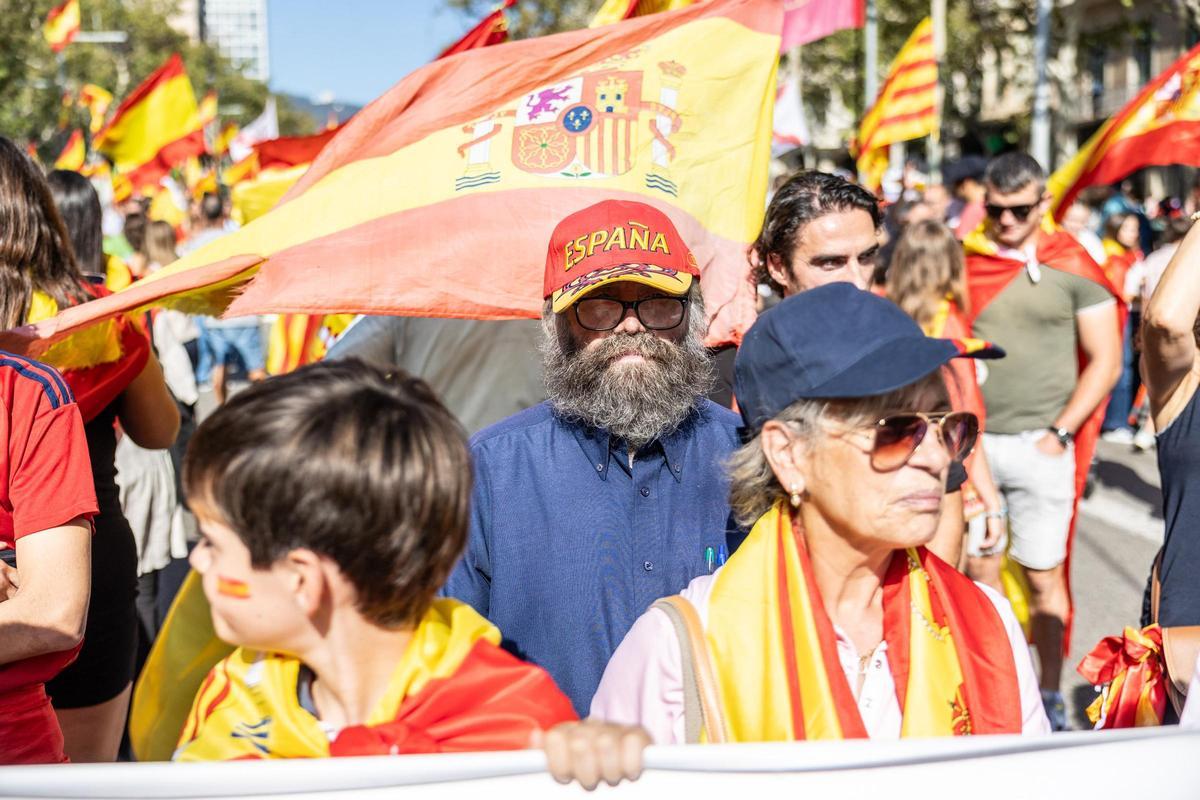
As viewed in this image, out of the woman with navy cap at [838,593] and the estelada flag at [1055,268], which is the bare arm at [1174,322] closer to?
the woman with navy cap at [838,593]

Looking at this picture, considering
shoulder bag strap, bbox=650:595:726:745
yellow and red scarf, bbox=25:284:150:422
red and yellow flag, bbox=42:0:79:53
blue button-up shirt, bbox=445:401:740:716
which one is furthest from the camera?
red and yellow flag, bbox=42:0:79:53

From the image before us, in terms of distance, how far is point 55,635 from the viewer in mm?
2322

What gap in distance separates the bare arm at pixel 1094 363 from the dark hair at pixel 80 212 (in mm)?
3651

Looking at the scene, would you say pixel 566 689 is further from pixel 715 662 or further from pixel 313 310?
pixel 313 310

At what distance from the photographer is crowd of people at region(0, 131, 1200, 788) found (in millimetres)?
1762

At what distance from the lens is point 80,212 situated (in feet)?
13.3

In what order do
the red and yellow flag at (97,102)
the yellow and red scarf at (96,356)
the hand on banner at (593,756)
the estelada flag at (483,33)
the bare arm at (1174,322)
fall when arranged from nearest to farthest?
the hand on banner at (593,756)
the yellow and red scarf at (96,356)
the bare arm at (1174,322)
the estelada flag at (483,33)
the red and yellow flag at (97,102)

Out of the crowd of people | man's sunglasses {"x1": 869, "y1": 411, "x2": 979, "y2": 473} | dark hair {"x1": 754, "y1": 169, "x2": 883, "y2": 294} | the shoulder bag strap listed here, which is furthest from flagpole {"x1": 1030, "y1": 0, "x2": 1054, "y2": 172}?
the shoulder bag strap

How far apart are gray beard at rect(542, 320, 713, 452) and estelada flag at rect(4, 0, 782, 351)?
670 mm

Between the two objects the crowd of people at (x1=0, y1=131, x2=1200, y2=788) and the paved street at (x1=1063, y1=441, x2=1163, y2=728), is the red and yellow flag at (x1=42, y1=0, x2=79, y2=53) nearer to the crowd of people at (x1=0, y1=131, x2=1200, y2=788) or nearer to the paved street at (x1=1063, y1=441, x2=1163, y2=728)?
the paved street at (x1=1063, y1=441, x2=1163, y2=728)

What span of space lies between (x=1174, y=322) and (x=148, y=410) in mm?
2578

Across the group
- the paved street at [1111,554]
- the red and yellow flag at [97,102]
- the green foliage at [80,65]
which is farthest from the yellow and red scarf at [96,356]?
the red and yellow flag at [97,102]

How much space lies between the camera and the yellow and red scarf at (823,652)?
6.31 ft

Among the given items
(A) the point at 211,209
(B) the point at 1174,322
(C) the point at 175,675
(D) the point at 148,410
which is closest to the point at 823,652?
(C) the point at 175,675
